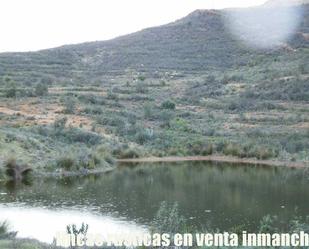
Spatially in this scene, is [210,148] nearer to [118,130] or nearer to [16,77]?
[118,130]

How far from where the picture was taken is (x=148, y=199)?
84.7 ft

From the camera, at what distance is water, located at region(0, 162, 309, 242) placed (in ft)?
67.4

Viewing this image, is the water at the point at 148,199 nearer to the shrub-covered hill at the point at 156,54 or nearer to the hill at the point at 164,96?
the hill at the point at 164,96

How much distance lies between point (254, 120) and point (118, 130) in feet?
45.3

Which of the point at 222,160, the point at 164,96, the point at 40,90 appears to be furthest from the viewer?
the point at 164,96

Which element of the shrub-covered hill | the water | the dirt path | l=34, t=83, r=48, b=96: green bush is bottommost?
the dirt path

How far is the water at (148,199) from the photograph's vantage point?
20.5 meters

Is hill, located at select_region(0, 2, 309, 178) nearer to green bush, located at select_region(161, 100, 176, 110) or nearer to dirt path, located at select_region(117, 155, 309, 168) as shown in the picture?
green bush, located at select_region(161, 100, 176, 110)

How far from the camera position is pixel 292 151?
154ft

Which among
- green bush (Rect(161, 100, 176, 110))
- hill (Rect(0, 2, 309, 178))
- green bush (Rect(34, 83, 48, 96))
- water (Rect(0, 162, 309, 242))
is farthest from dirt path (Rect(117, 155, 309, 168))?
Result: green bush (Rect(34, 83, 48, 96))

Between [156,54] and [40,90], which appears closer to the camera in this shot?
[40,90]

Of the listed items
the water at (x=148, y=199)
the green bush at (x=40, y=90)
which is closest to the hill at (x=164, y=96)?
the green bush at (x=40, y=90)

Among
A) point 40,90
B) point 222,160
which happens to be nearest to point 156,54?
point 40,90

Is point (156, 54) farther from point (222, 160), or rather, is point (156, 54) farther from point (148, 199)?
point (148, 199)
